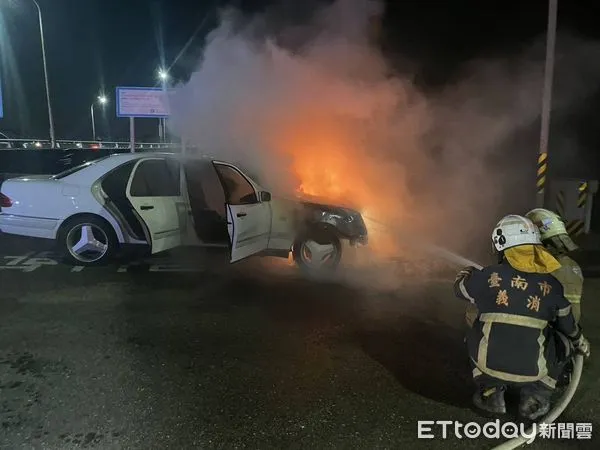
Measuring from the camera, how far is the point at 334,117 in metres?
9.77

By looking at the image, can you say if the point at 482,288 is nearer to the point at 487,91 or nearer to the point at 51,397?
the point at 51,397

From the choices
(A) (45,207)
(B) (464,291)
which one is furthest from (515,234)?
(A) (45,207)

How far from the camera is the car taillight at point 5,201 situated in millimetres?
7453

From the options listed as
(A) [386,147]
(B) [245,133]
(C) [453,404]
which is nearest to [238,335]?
(C) [453,404]

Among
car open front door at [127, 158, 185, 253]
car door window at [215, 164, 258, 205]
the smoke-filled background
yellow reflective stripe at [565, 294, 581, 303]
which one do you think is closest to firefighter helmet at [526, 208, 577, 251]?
yellow reflective stripe at [565, 294, 581, 303]

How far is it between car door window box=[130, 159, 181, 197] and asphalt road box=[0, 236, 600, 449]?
1201mm

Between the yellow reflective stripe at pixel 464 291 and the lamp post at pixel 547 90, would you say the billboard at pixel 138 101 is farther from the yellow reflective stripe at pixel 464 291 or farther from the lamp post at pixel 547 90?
the yellow reflective stripe at pixel 464 291

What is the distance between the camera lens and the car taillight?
7.45 m

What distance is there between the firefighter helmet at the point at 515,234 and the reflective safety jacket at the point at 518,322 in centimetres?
15

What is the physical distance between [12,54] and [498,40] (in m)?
44.5

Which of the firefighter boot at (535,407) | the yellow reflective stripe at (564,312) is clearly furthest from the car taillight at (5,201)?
the yellow reflective stripe at (564,312)

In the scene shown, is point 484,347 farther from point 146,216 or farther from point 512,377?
point 146,216

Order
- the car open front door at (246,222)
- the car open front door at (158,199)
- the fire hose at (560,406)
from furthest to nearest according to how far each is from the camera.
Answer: the car open front door at (158,199)
the car open front door at (246,222)
the fire hose at (560,406)

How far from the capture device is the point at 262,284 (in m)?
6.96
